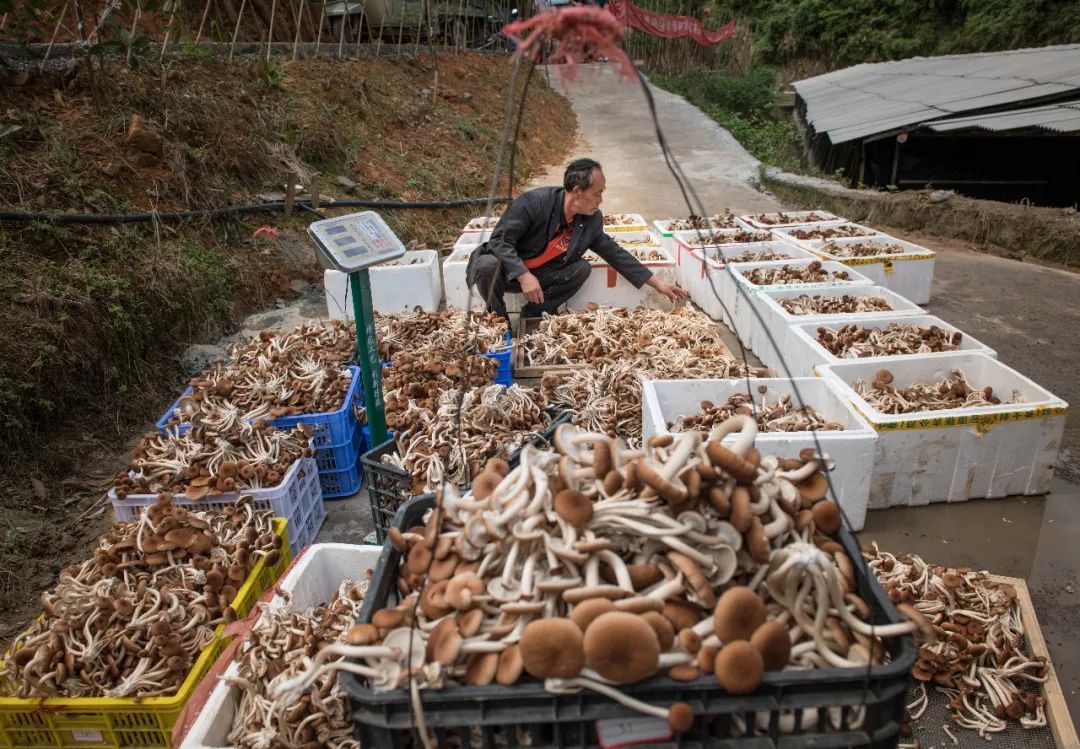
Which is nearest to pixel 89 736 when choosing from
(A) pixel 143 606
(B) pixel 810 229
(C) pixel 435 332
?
(A) pixel 143 606

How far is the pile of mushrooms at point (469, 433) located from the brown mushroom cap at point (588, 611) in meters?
1.45

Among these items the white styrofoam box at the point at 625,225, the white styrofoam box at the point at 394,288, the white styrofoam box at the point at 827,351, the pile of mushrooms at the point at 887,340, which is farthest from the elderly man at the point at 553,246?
the white styrofoam box at the point at 625,225

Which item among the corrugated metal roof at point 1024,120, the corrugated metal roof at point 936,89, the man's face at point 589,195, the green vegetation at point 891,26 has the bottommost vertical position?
the man's face at point 589,195

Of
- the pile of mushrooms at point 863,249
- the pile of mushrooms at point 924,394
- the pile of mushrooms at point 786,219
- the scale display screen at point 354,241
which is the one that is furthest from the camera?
the pile of mushrooms at point 786,219

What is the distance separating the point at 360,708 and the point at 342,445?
2.44 meters

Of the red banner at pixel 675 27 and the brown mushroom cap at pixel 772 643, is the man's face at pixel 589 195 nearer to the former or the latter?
the brown mushroom cap at pixel 772 643

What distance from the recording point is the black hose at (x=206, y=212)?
16.8 ft

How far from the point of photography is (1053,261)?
8211 mm

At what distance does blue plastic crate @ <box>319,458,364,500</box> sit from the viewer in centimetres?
378

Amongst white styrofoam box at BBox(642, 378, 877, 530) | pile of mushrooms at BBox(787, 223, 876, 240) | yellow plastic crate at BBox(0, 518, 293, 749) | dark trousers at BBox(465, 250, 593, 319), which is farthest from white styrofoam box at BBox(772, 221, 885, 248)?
yellow plastic crate at BBox(0, 518, 293, 749)

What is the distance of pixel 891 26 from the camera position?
22750 millimetres

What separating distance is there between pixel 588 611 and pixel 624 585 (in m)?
0.13

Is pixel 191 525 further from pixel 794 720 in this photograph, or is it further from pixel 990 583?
pixel 990 583

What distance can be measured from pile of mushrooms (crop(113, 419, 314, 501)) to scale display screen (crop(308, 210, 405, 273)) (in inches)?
38.0
